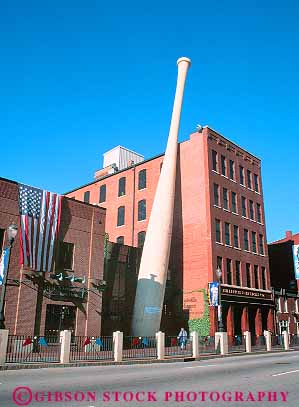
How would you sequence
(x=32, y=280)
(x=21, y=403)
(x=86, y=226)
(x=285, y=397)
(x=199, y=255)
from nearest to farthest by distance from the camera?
1. (x=21, y=403)
2. (x=285, y=397)
3. (x=32, y=280)
4. (x=86, y=226)
5. (x=199, y=255)

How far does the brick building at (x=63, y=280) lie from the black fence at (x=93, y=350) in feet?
13.6

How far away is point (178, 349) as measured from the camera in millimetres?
27328

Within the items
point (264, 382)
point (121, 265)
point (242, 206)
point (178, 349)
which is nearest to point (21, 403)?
point (264, 382)

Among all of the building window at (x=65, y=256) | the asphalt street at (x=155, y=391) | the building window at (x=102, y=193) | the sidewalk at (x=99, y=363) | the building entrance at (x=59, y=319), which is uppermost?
the building window at (x=102, y=193)

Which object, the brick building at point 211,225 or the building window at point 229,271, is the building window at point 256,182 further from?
the building window at point 229,271

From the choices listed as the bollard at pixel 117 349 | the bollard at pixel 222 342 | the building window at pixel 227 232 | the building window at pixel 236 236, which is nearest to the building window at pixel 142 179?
the building window at pixel 227 232

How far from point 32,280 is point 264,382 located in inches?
674

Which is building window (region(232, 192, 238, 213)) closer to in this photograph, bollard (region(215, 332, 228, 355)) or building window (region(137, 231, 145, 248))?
building window (region(137, 231, 145, 248))

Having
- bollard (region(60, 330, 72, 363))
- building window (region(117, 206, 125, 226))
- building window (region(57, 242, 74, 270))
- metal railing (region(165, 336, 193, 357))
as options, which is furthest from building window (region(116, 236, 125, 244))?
bollard (region(60, 330, 72, 363))

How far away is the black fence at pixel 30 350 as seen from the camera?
17375 mm

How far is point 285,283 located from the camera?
5244 centimetres

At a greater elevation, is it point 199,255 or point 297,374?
point 199,255

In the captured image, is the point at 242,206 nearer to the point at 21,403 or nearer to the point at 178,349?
the point at 178,349

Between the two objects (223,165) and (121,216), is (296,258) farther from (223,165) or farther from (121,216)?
(121,216)
